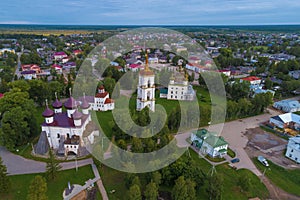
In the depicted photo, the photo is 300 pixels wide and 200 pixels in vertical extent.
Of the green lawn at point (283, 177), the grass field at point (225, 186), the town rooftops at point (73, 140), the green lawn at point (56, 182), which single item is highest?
the town rooftops at point (73, 140)

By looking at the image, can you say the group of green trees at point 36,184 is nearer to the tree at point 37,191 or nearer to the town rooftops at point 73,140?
the tree at point 37,191

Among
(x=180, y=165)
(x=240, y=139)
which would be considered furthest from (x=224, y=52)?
(x=180, y=165)

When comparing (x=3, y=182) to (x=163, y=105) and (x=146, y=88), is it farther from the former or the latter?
(x=163, y=105)

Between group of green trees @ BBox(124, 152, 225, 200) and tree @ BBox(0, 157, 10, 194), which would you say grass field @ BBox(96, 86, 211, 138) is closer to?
group of green trees @ BBox(124, 152, 225, 200)

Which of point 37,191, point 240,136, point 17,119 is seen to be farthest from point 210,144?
point 17,119

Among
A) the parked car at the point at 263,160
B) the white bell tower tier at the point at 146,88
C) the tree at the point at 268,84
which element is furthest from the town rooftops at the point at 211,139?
the tree at the point at 268,84

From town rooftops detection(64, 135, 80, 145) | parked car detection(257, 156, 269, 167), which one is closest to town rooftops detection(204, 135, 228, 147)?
parked car detection(257, 156, 269, 167)

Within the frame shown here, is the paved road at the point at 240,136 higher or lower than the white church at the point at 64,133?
lower
